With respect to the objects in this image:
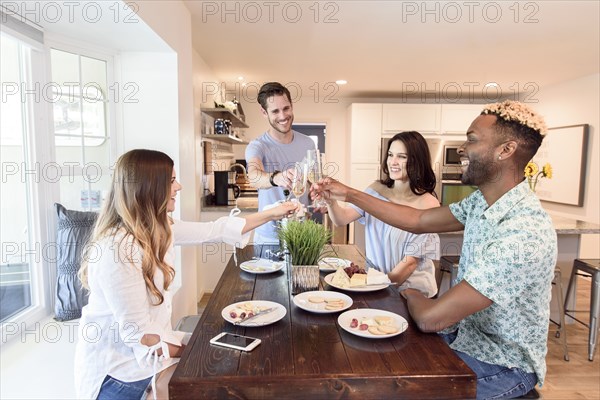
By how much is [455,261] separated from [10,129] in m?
2.77

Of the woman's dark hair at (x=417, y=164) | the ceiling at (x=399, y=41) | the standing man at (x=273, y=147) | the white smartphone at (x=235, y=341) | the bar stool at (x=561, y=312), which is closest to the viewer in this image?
the white smartphone at (x=235, y=341)

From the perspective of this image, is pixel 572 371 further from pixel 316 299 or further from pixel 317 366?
pixel 317 366

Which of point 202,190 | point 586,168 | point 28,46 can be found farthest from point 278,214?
point 586,168

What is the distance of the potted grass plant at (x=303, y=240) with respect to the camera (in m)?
1.42

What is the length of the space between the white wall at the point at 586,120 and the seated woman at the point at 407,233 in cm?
377

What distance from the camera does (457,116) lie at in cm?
578

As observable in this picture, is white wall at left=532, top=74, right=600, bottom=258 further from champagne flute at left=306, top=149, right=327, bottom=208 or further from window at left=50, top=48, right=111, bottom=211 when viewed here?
window at left=50, top=48, right=111, bottom=211

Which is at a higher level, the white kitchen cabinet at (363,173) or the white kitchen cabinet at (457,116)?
the white kitchen cabinet at (457,116)

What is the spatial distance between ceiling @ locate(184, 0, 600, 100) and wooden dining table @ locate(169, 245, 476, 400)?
7.18ft

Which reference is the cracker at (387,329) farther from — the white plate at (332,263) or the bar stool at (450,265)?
the bar stool at (450,265)

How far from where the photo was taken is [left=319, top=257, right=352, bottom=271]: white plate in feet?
5.82

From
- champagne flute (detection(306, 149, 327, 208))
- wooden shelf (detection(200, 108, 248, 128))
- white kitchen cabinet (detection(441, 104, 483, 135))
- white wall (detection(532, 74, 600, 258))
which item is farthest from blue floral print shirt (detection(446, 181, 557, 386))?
white kitchen cabinet (detection(441, 104, 483, 135))

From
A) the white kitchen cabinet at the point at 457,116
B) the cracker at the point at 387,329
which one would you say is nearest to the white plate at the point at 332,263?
the cracker at the point at 387,329

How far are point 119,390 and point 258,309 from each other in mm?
517
